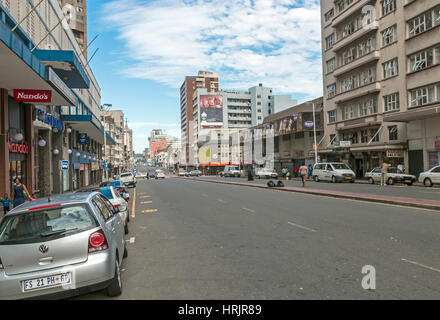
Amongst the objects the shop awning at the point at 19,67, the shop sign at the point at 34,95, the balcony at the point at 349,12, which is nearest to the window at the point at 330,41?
the balcony at the point at 349,12

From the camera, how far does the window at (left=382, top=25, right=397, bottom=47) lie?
32.9 metres

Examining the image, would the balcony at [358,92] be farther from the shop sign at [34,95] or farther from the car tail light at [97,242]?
the car tail light at [97,242]

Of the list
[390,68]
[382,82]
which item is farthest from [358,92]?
[390,68]

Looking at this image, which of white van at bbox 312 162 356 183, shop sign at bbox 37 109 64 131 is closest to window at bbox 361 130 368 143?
white van at bbox 312 162 356 183

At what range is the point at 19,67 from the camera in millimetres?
12617

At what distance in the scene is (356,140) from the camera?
40000 millimetres

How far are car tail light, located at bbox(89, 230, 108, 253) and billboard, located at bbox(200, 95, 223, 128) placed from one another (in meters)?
114

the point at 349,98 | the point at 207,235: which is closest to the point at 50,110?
the point at 207,235

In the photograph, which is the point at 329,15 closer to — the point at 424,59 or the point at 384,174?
the point at 424,59

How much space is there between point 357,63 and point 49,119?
103ft

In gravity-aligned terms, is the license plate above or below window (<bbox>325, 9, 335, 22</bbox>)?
below

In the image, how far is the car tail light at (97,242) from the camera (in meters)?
4.48

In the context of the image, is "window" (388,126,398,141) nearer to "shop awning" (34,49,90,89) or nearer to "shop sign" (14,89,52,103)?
"shop awning" (34,49,90,89)

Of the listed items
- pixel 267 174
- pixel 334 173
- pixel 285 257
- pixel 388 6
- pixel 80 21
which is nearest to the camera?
pixel 285 257
